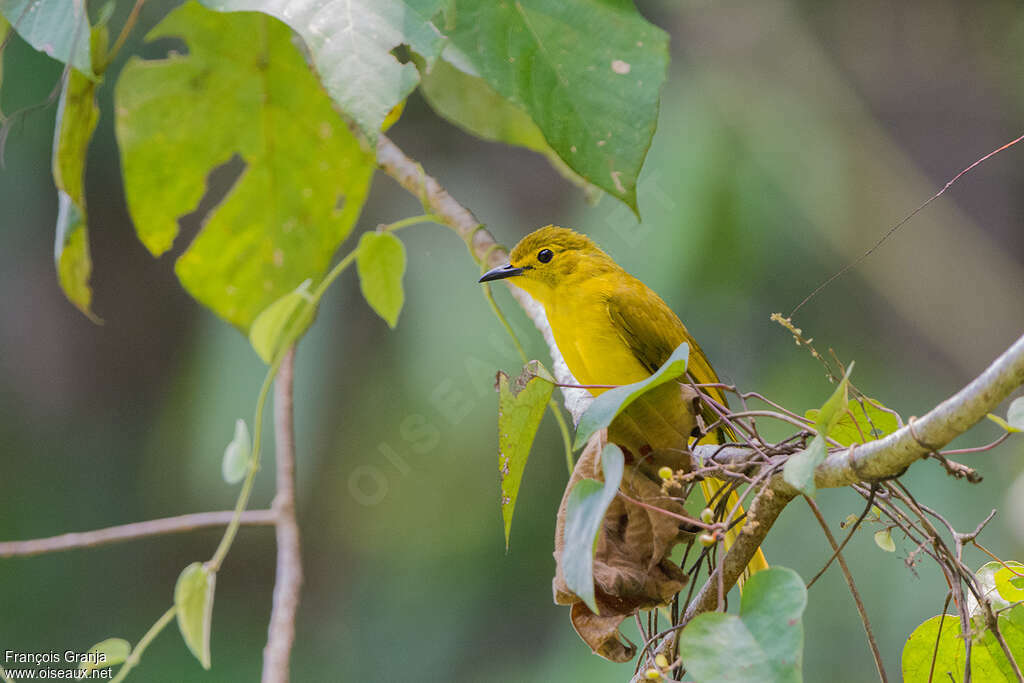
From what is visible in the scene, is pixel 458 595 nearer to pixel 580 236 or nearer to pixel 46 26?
pixel 580 236

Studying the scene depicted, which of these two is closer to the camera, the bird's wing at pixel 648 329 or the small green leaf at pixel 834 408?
the small green leaf at pixel 834 408

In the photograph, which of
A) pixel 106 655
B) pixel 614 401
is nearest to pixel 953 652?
pixel 614 401

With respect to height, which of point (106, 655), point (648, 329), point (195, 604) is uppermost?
point (648, 329)

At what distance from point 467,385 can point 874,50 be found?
10.2ft

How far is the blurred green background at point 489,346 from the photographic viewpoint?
3439 mm

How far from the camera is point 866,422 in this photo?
1.28 meters

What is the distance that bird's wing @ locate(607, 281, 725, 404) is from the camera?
7.31 ft

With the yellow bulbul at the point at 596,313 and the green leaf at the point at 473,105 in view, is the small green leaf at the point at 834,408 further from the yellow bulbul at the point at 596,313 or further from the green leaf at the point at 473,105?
the green leaf at the point at 473,105

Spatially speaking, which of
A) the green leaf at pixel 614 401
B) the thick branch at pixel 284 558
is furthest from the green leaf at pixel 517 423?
the thick branch at pixel 284 558

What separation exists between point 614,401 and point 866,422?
0.46 metres

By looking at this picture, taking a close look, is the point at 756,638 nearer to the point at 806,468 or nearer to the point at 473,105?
the point at 806,468

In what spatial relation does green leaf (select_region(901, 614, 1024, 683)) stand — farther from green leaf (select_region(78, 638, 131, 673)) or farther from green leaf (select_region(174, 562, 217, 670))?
green leaf (select_region(78, 638, 131, 673))

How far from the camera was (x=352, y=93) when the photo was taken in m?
1.16

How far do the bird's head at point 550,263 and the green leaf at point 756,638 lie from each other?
156 cm
